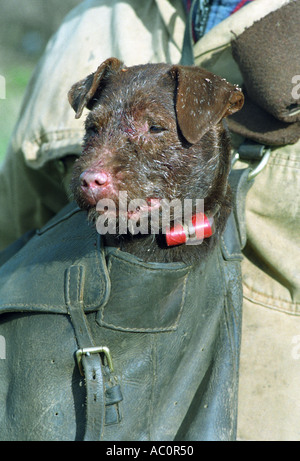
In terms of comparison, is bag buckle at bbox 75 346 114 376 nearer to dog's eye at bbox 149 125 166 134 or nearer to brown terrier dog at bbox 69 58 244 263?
brown terrier dog at bbox 69 58 244 263

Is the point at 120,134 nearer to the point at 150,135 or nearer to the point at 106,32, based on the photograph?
the point at 150,135

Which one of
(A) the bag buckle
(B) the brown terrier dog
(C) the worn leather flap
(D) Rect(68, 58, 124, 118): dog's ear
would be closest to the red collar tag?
(B) the brown terrier dog

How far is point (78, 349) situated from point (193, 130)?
0.74 metres

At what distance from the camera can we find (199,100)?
179 cm

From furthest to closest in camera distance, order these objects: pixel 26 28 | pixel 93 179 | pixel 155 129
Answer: pixel 26 28 < pixel 155 129 < pixel 93 179

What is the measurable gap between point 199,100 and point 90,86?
16.4 inches

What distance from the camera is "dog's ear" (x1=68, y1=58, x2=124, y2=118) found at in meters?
1.98

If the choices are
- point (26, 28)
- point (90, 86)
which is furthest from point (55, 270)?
point (26, 28)

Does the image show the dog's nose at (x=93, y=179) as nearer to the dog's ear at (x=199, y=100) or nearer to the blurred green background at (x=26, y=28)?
the dog's ear at (x=199, y=100)

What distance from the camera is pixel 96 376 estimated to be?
171 cm

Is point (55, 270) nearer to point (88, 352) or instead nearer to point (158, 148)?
point (88, 352)

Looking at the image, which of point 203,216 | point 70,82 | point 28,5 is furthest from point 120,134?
point 28,5

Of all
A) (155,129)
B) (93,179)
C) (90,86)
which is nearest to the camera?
(93,179)

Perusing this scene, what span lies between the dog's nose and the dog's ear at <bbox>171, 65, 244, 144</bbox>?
0.28 meters
